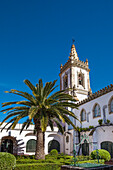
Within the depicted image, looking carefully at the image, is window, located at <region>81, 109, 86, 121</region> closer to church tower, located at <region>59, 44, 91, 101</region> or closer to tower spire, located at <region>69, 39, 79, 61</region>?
church tower, located at <region>59, 44, 91, 101</region>

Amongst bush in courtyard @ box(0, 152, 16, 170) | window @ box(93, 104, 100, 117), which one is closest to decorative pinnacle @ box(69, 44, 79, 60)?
window @ box(93, 104, 100, 117)

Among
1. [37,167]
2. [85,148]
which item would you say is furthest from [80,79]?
[37,167]

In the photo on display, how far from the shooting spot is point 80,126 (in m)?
30.4

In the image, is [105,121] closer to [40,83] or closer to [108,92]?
→ [108,92]

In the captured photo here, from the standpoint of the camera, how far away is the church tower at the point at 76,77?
36.4 metres

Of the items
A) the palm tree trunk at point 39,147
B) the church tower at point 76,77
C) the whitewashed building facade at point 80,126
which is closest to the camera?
the palm tree trunk at point 39,147

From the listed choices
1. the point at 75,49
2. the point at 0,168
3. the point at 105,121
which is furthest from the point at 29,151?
the point at 75,49

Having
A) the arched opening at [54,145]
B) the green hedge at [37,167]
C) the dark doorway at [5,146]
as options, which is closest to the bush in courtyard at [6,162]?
the green hedge at [37,167]

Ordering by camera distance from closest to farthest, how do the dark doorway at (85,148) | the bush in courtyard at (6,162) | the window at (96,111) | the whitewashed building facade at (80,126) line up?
the bush in courtyard at (6,162) < the whitewashed building facade at (80,126) < the dark doorway at (85,148) < the window at (96,111)

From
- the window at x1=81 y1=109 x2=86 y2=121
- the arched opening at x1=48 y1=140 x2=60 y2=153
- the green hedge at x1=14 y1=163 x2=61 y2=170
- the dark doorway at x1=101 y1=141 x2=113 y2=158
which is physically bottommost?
the arched opening at x1=48 y1=140 x2=60 y2=153

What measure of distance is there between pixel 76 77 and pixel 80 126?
11.4 meters

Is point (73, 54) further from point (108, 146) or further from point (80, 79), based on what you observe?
point (108, 146)

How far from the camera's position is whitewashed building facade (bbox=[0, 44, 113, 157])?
23.8m

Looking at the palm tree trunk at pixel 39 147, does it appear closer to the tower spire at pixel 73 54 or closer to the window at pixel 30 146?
the window at pixel 30 146
